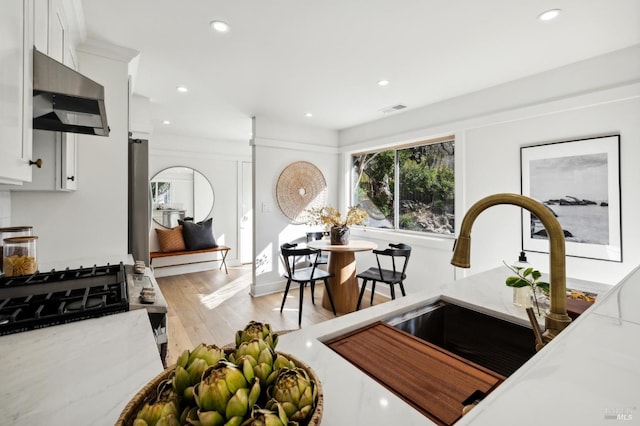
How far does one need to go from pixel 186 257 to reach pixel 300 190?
8.06 ft

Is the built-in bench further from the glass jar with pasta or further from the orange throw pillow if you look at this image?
the glass jar with pasta

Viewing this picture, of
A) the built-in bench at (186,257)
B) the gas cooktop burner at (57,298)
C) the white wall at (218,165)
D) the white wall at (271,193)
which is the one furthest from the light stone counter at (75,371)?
the white wall at (218,165)

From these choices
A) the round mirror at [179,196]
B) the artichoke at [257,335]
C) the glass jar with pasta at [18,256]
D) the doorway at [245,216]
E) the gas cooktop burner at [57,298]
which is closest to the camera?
the artichoke at [257,335]

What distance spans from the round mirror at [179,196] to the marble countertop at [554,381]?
16.7 feet

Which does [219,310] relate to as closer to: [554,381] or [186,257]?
[186,257]

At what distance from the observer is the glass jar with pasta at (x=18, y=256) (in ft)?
Answer: 4.85

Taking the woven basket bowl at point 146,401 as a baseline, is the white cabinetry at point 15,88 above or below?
above

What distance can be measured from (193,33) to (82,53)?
33.4 inches

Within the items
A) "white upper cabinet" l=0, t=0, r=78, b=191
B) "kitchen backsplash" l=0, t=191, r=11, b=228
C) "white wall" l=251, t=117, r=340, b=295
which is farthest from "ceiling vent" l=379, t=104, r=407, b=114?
"kitchen backsplash" l=0, t=191, r=11, b=228

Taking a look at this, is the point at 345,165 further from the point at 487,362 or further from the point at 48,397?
the point at 48,397

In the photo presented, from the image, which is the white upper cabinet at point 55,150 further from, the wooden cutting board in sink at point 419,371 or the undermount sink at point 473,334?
the undermount sink at point 473,334

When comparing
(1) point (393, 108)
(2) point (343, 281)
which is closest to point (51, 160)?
(2) point (343, 281)

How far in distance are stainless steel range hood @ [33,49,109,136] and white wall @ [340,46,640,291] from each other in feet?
10.6

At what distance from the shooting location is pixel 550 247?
2.53 ft
